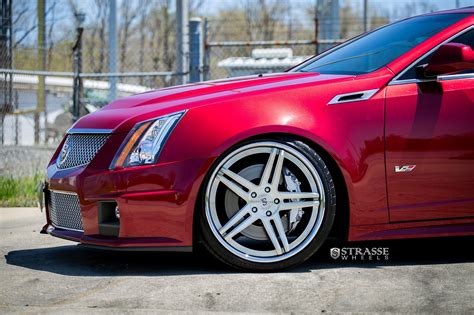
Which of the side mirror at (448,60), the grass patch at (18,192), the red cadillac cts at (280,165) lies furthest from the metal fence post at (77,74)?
the side mirror at (448,60)

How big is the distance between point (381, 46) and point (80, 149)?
194 cm

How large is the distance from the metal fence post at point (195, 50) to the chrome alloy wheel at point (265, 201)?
561 cm

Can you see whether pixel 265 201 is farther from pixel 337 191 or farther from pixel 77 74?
pixel 77 74

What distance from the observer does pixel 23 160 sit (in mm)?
10594

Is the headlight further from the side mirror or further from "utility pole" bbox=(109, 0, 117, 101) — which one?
"utility pole" bbox=(109, 0, 117, 101)

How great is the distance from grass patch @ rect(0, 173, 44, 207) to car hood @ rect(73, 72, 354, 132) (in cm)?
284

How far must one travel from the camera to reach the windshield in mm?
4891

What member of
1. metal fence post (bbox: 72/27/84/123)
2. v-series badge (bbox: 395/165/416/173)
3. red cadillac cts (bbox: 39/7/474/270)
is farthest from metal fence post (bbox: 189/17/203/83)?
v-series badge (bbox: 395/165/416/173)

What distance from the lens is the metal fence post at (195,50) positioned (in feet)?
32.7

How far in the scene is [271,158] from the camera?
4410mm

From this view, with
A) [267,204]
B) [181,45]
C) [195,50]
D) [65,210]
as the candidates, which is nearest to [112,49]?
[181,45]

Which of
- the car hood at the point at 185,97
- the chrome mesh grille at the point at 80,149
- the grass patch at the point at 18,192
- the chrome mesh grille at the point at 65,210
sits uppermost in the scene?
the car hood at the point at 185,97

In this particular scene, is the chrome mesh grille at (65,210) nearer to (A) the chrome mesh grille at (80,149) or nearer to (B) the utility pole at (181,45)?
(A) the chrome mesh grille at (80,149)

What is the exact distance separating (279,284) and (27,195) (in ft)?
14.2
